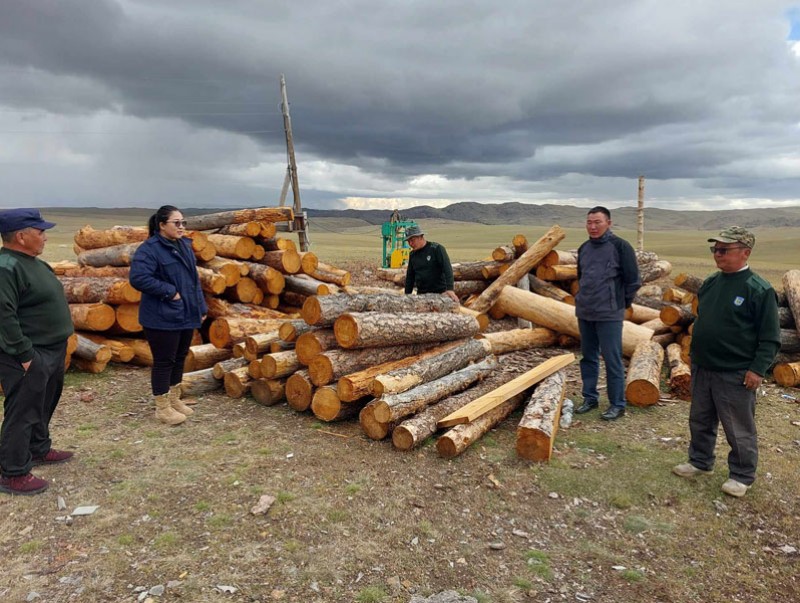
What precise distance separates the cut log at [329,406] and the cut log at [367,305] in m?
0.87

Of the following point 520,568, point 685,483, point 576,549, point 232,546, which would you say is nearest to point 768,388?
point 685,483

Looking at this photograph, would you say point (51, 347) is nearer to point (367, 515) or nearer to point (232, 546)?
point (232, 546)

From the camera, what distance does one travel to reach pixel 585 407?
20.9ft

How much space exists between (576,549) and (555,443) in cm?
179

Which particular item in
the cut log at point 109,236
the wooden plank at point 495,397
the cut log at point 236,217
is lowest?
the wooden plank at point 495,397

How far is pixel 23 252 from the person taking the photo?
4.14m

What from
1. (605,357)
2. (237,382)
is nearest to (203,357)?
(237,382)

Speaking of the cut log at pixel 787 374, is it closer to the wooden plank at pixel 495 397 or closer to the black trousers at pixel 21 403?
the wooden plank at pixel 495 397

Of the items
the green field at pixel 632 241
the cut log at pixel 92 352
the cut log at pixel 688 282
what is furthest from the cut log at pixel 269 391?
the green field at pixel 632 241

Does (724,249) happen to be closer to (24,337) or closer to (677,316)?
(677,316)

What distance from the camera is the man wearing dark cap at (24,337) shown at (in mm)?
3939

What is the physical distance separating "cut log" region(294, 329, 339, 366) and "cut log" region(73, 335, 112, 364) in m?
3.48

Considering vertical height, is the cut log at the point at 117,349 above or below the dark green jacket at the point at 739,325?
below

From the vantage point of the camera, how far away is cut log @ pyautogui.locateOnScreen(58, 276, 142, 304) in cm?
798
